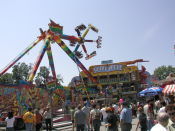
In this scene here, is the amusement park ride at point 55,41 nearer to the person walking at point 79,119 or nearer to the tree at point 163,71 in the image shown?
the person walking at point 79,119

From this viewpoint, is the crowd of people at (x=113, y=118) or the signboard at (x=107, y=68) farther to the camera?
the signboard at (x=107, y=68)

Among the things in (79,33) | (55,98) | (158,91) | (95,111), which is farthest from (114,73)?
(95,111)

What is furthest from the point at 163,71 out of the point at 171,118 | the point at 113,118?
the point at 171,118

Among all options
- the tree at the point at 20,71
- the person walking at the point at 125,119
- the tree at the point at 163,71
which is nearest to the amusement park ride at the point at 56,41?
the person walking at the point at 125,119

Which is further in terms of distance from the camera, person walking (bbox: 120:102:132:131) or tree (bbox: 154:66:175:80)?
tree (bbox: 154:66:175:80)

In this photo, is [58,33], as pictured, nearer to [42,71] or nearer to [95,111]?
[95,111]

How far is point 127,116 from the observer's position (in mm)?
8555

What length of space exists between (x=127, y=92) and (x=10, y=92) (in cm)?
3463

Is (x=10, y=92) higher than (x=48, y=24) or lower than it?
lower

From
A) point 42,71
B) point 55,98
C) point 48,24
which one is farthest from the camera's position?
point 42,71

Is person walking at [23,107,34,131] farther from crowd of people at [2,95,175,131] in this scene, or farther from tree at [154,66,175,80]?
tree at [154,66,175,80]

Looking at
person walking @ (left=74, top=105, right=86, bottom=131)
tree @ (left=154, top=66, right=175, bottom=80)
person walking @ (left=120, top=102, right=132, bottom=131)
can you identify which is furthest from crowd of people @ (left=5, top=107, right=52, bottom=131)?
tree @ (left=154, top=66, right=175, bottom=80)

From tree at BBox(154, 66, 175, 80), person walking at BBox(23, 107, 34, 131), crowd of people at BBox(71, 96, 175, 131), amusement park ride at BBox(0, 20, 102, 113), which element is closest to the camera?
crowd of people at BBox(71, 96, 175, 131)

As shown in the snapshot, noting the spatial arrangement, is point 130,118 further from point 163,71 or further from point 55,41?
point 163,71
